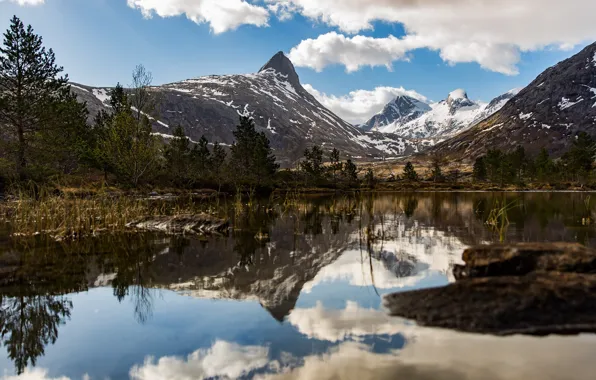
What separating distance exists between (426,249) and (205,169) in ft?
278

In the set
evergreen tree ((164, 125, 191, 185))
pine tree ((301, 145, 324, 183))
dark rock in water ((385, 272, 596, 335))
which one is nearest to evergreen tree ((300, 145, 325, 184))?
pine tree ((301, 145, 324, 183))

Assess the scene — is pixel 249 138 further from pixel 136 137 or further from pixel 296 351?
pixel 296 351

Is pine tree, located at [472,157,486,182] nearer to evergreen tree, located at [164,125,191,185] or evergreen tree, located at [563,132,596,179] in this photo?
evergreen tree, located at [563,132,596,179]

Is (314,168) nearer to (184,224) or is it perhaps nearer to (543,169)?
(543,169)

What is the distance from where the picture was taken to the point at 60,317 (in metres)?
8.66

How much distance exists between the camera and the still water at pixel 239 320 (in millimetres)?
6043

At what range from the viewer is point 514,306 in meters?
7.25

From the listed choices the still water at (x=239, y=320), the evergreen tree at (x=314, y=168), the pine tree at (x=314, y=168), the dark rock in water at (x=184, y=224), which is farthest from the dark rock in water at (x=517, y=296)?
→ the pine tree at (x=314, y=168)

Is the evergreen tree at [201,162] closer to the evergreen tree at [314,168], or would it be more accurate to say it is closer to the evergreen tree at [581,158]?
the evergreen tree at [314,168]

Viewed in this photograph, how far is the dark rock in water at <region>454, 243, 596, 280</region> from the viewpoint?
8.88 m

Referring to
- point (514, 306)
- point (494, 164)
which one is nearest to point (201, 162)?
point (494, 164)

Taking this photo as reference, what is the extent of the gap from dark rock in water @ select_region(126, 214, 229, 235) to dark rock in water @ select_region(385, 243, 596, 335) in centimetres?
1474

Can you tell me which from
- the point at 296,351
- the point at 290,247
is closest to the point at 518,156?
the point at 290,247

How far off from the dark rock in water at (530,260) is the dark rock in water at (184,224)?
15275mm
